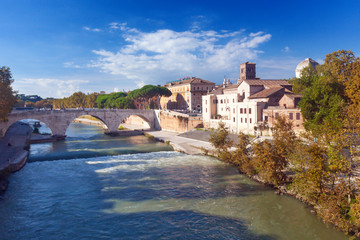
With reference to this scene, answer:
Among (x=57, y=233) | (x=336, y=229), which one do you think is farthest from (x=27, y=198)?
(x=336, y=229)

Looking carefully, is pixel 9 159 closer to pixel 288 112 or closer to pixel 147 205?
pixel 147 205

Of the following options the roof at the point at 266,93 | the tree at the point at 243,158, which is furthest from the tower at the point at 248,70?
the tree at the point at 243,158

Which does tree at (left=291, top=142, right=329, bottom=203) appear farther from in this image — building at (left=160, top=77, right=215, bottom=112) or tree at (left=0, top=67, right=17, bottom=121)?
building at (left=160, top=77, right=215, bottom=112)

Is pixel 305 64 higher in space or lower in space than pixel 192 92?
higher

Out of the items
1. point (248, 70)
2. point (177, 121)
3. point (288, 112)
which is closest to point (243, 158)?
point (288, 112)

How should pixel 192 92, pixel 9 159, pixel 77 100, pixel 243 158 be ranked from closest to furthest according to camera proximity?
1. pixel 243 158
2. pixel 9 159
3. pixel 192 92
4. pixel 77 100

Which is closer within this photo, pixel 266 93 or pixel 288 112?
pixel 288 112

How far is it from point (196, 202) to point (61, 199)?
8758 mm

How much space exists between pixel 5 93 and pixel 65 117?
13162 millimetres

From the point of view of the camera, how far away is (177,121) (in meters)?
47.3

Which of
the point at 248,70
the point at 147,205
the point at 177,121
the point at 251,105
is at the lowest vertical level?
the point at 147,205

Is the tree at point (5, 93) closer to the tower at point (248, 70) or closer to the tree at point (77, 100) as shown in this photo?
the tower at point (248, 70)

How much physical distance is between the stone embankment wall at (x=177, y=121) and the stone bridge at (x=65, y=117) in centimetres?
259

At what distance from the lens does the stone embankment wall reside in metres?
44.7
